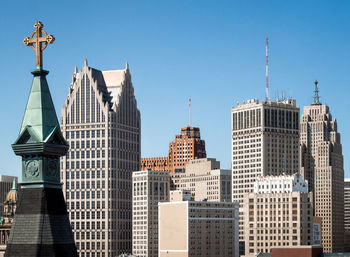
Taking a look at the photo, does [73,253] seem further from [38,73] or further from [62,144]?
[38,73]

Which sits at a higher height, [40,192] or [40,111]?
[40,111]

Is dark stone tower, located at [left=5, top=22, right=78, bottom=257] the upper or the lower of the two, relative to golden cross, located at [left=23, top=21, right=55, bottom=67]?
lower

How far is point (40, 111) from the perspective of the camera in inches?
3455

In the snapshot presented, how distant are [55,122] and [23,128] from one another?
3.40 m

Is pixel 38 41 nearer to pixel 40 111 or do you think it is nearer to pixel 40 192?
pixel 40 111

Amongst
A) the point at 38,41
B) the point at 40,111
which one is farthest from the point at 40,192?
the point at 38,41

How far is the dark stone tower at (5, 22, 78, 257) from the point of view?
84812 millimetres

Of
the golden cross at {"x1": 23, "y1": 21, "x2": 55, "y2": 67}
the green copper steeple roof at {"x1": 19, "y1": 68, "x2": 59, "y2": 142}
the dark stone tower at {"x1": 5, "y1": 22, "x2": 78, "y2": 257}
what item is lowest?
the dark stone tower at {"x1": 5, "y1": 22, "x2": 78, "y2": 257}

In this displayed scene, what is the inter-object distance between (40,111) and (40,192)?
8562mm

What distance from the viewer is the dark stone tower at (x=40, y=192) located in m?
84.8

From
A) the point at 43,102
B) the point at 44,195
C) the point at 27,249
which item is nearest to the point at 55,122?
the point at 43,102

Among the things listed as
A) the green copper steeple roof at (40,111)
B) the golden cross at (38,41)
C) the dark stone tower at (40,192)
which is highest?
the golden cross at (38,41)

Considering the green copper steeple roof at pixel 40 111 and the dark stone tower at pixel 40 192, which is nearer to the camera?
the dark stone tower at pixel 40 192

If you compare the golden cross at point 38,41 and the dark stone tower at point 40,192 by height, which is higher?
the golden cross at point 38,41
